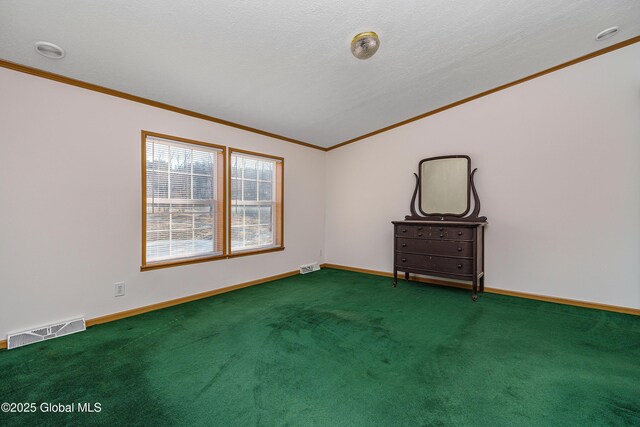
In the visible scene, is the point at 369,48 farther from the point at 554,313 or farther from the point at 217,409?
the point at 554,313

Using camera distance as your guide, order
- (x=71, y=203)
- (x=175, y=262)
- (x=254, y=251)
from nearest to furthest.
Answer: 1. (x=71, y=203)
2. (x=175, y=262)
3. (x=254, y=251)

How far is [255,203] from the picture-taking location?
424 centimetres

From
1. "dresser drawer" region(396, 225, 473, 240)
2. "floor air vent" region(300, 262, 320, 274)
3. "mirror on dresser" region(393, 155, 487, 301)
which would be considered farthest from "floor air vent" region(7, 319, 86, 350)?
"dresser drawer" region(396, 225, 473, 240)

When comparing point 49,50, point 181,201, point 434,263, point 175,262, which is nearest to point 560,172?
point 434,263

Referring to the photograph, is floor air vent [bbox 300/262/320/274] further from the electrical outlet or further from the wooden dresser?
the electrical outlet

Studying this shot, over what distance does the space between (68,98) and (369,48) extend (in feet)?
8.76

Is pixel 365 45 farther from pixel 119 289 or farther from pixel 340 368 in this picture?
pixel 119 289

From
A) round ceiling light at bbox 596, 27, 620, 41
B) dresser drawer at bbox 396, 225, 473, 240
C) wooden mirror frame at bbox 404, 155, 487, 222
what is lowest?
dresser drawer at bbox 396, 225, 473, 240

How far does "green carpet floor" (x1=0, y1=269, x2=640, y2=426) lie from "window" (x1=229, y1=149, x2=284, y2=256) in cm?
124

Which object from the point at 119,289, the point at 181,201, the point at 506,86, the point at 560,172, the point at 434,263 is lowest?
the point at 119,289

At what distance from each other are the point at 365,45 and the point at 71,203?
2915mm

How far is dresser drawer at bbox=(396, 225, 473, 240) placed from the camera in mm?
3479

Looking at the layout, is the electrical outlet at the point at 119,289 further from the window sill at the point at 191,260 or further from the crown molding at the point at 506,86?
the crown molding at the point at 506,86

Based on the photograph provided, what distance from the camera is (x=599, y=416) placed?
→ 150cm
